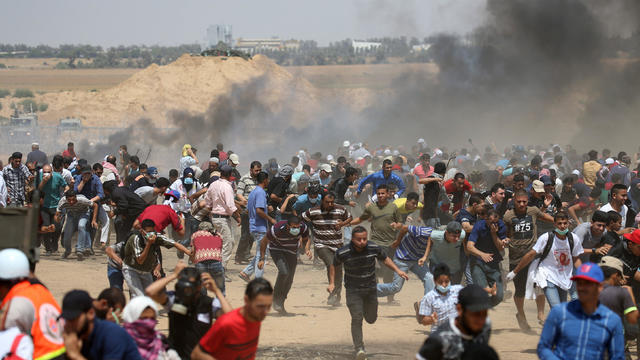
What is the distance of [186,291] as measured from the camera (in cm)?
559

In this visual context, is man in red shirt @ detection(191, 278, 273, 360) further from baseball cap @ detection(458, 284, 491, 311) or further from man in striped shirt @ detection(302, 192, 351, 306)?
man in striped shirt @ detection(302, 192, 351, 306)

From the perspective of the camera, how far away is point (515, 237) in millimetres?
9789

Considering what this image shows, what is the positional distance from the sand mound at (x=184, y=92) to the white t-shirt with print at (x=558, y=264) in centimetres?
3157

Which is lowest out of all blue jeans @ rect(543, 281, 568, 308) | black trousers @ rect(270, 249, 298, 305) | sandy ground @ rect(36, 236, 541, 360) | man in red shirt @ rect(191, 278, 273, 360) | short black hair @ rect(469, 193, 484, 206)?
sandy ground @ rect(36, 236, 541, 360)

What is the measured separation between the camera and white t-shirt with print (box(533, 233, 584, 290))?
29.1 feet

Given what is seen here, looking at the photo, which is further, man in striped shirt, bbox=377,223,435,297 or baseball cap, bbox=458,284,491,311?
man in striped shirt, bbox=377,223,435,297

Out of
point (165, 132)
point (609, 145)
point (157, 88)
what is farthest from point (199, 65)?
point (609, 145)

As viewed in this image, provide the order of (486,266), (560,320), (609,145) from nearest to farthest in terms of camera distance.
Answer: (560,320), (486,266), (609,145)

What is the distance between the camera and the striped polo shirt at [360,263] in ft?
27.7

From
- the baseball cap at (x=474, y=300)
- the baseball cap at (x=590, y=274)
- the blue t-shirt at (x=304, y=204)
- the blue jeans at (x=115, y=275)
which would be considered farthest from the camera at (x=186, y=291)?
the blue t-shirt at (x=304, y=204)

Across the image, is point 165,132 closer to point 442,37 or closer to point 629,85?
point 442,37

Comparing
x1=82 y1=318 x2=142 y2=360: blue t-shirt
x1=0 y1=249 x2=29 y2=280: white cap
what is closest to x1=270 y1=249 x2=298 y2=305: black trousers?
x1=0 y1=249 x2=29 y2=280: white cap

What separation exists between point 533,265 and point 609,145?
29.2 m

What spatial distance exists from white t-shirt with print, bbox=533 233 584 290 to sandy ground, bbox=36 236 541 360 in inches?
31.8
